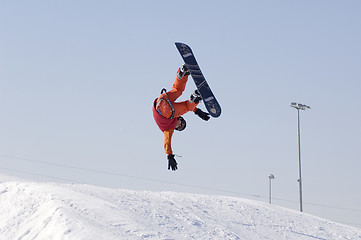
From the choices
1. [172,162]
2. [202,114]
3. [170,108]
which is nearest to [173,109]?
[170,108]

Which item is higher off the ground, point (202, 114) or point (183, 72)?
point (183, 72)

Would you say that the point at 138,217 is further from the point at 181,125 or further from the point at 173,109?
the point at 173,109

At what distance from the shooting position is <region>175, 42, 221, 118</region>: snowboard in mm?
13953

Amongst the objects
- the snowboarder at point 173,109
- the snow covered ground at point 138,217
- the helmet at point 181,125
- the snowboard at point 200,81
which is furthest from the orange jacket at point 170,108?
the snow covered ground at point 138,217

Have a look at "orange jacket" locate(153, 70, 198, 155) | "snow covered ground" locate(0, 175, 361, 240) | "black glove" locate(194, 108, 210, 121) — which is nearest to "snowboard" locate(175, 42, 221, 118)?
"orange jacket" locate(153, 70, 198, 155)

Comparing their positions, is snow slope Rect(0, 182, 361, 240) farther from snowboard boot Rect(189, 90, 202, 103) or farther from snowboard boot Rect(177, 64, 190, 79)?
snowboard boot Rect(177, 64, 190, 79)

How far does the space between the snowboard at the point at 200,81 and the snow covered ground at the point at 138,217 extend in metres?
4.72

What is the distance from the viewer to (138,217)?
1834 cm

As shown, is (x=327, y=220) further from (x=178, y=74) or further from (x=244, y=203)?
(x=178, y=74)

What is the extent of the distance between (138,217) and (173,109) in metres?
5.38

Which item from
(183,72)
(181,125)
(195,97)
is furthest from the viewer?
(181,125)

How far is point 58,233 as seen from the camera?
1641 centimetres

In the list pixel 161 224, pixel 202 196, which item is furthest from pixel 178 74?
pixel 202 196

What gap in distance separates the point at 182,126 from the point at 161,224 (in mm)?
4463
